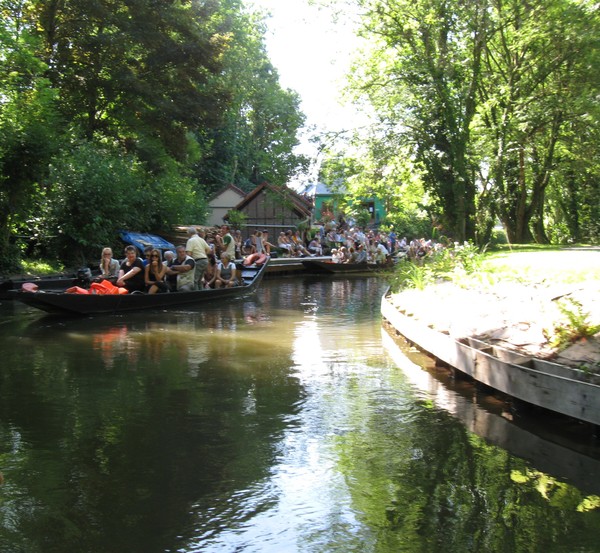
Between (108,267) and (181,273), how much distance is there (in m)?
1.72

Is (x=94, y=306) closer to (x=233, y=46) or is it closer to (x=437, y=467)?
(x=437, y=467)

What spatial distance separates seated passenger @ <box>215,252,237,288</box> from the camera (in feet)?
63.1

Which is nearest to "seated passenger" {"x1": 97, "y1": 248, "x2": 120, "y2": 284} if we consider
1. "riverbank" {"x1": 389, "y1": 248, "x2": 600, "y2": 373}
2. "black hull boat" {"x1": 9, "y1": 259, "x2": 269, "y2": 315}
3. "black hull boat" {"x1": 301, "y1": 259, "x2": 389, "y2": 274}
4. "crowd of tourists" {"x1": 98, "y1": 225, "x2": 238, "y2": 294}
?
"crowd of tourists" {"x1": 98, "y1": 225, "x2": 238, "y2": 294}

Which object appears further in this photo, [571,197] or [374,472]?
[571,197]

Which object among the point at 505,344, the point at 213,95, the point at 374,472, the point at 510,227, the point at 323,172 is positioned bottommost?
the point at 374,472

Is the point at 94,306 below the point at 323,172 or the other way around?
below

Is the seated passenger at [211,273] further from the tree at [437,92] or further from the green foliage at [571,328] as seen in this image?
the green foliage at [571,328]

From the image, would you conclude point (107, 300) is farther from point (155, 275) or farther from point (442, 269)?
point (442, 269)

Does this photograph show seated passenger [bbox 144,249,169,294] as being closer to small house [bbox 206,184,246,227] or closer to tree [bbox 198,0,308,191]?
tree [bbox 198,0,308,191]

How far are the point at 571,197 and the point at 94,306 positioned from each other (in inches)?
1286

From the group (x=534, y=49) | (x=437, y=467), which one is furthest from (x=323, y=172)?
(x=437, y=467)

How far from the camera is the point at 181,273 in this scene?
56.2 ft

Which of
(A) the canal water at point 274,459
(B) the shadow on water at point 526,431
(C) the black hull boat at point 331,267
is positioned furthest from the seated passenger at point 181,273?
(C) the black hull boat at point 331,267

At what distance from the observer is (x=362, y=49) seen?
28.7 metres
